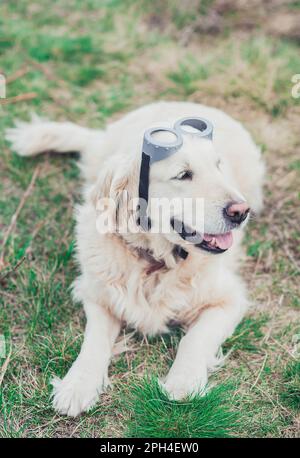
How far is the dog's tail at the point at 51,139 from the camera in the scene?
3.75 m

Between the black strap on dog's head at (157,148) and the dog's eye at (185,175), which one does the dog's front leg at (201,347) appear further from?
the dog's eye at (185,175)

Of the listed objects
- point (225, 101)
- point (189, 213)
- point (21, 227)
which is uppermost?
point (189, 213)

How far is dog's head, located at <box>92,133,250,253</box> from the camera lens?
2305 millimetres

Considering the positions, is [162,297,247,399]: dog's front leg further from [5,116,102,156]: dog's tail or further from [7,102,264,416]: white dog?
[5,116,102,156]: dog's tail

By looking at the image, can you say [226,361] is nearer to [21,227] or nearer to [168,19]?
[21,227]

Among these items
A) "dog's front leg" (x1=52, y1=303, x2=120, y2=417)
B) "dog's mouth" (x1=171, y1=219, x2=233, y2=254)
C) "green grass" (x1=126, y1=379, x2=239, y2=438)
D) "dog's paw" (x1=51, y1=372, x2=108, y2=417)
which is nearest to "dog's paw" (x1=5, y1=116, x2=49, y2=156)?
"dog's front leg" (x1=52, y1=303, x2=120, y2=417)

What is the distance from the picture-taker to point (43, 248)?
323 cm

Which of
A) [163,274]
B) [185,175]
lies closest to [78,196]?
[163,274]

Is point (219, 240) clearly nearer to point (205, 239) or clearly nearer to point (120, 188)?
point (205, 239)

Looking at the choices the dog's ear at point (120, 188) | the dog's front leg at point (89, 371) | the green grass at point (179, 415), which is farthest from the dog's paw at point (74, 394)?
the dog's ear at point (120, 188)

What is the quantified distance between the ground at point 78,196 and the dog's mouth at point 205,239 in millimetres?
539

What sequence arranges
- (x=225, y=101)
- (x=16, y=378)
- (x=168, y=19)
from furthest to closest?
(x=168, y=19) → (x=225, y=101) → (x=16, y=378)

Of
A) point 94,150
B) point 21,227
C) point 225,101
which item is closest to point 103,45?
point 225,101
